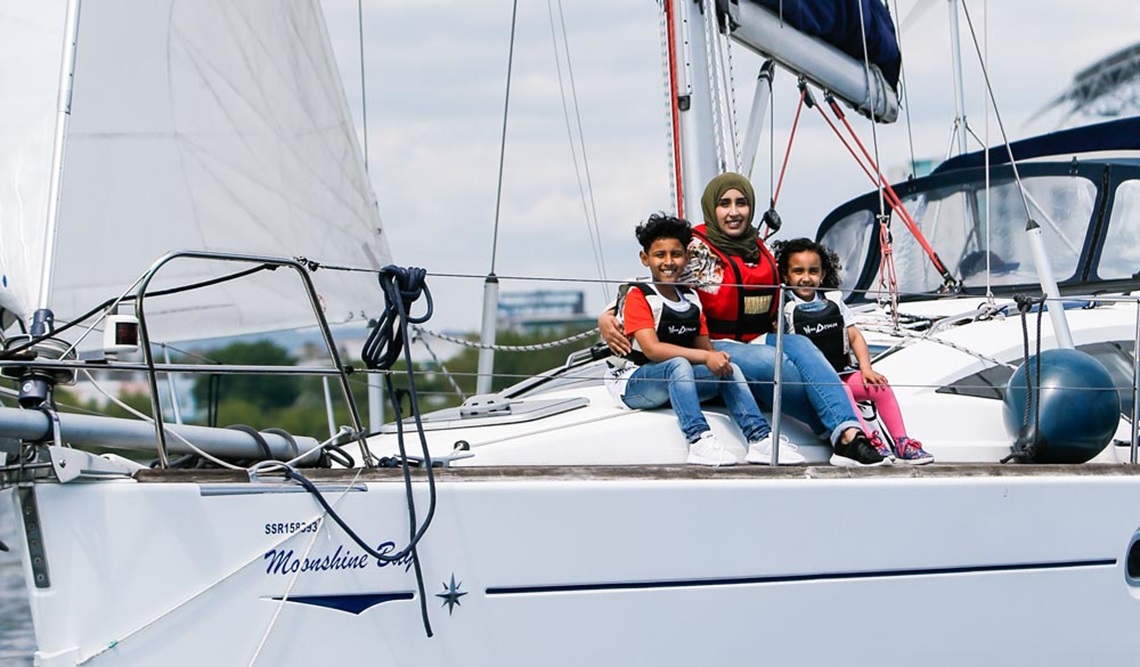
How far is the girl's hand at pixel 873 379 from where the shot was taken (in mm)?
5062

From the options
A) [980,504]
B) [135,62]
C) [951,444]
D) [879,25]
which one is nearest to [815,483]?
[980,504]

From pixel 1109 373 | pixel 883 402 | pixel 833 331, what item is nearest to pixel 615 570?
pixel 883 402

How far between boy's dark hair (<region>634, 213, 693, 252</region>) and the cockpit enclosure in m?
1.89

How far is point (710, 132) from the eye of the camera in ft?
21.4

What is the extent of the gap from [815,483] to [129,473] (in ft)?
6.49

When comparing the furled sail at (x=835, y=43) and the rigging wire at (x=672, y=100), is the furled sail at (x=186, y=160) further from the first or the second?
the furled sail at (x=835, y=43)

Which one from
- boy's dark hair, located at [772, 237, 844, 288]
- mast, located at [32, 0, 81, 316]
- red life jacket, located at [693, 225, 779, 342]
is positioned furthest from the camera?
boy's dark hair, located at [772, 237, 844, 288]

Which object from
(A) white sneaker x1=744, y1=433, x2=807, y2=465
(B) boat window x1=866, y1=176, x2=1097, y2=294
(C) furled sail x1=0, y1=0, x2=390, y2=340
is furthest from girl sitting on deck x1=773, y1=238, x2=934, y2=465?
(C) furled sail x1=0, y1=0, x2=390, y2=340

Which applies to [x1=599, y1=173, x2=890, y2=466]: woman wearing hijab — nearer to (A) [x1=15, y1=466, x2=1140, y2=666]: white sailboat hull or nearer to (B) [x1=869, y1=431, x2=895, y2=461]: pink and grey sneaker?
(B) [x1=869, y1=431, x2=895, y2=461]: pink and grey sneaker

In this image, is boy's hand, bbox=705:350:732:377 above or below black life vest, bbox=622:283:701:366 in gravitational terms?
below

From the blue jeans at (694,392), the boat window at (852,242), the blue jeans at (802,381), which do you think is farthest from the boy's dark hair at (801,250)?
the boat window at (852,242)

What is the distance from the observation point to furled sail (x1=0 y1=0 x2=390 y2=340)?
454 centimetres

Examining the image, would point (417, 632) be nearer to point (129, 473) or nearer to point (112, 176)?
point (129, 473)

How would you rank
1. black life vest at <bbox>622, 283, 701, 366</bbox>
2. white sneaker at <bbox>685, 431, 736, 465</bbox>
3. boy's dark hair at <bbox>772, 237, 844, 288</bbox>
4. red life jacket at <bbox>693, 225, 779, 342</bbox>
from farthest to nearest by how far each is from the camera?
boy's dark hair at <bbox>772, 237, 844, 288</bbox> < red life jacket at <bbox>693, 225, 779, 342</bbox> < black life vest at <bbox>622, 283, 701, 366</bbox> < white sneaker at <bbox>685, 431, 736, 465</bbox>
